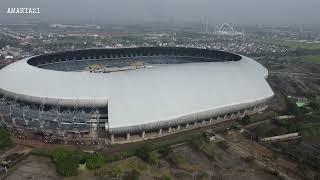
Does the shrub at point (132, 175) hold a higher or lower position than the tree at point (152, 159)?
lower

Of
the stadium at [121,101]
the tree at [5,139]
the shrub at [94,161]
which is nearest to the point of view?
the shrub at [94,161]

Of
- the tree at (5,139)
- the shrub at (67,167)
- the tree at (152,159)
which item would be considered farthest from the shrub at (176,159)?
the tree at (5,139)

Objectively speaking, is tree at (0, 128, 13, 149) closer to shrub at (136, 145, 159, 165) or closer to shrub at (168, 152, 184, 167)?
shrub at (136, 145, 159, 165)

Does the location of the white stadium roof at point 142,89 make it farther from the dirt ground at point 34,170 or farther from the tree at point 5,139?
the dirt ground at point 34,170

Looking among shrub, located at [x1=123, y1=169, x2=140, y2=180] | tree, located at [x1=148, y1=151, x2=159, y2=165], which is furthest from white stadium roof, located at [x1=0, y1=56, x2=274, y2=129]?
shrub, located at [x1=123, y1=169, x2=140, y2=180]

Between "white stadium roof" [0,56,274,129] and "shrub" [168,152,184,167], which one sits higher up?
"white stadium roof" [0,56,274,129]

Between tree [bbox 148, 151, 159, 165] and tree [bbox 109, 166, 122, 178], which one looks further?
tree [bbox 148, 151, 159, 165]

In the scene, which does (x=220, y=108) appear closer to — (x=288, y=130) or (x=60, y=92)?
(x=288, y=130)
